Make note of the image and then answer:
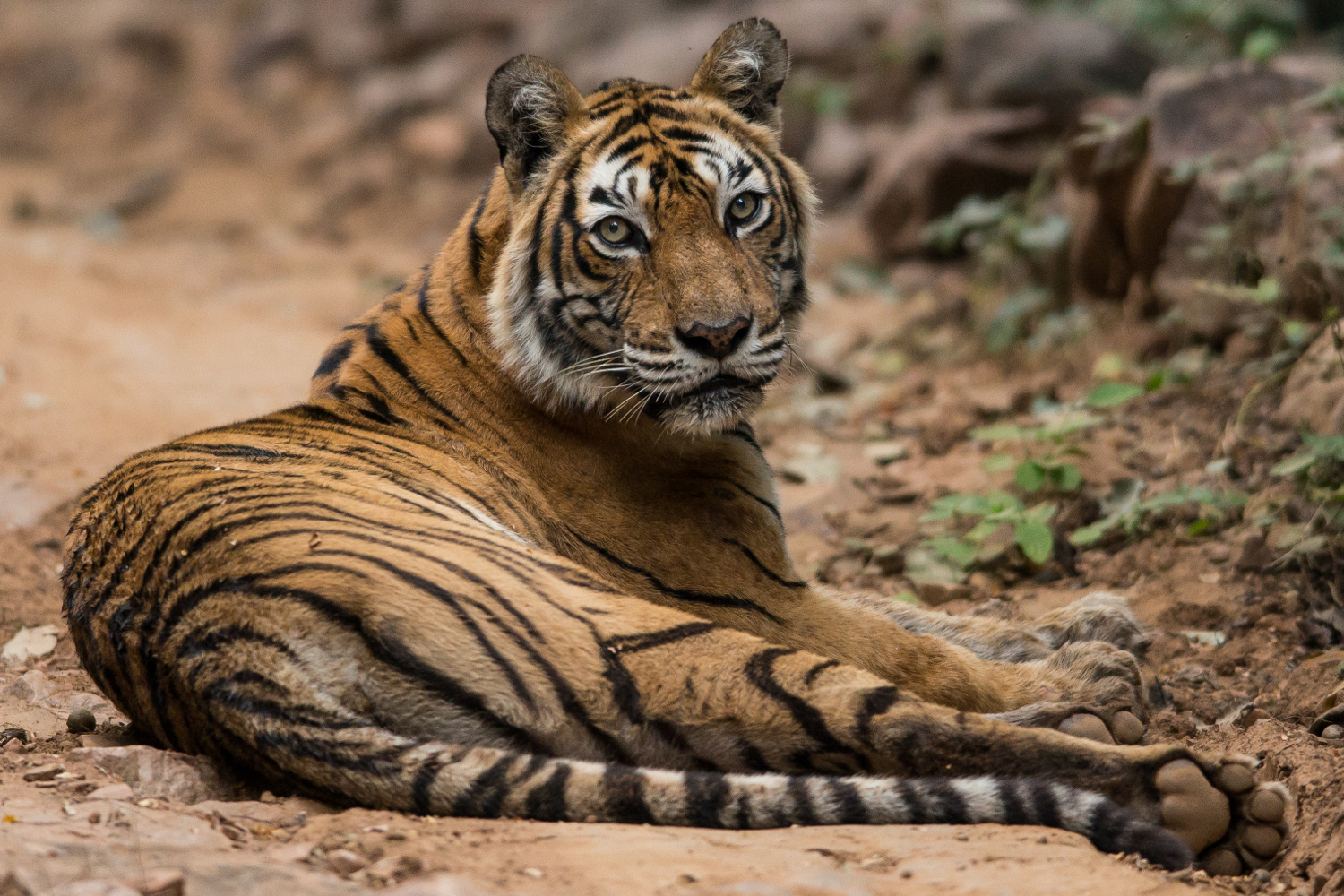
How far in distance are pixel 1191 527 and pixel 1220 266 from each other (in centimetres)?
180

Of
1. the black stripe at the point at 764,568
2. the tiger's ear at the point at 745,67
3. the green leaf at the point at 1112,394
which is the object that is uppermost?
the tiger's ear at the point at 745,67

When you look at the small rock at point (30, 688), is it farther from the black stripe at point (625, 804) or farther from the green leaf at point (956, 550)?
the green leaf at point (956, 550)

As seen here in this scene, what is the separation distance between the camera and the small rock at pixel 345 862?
2.18m

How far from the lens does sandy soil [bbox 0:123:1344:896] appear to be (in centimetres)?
220

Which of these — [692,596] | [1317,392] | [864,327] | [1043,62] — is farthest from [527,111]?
[1043,62]

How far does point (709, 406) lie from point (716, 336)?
199mm

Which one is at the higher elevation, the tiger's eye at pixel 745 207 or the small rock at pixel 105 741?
the tiger's eye at pixel 745 207

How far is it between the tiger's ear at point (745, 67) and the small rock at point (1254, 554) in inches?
74.3

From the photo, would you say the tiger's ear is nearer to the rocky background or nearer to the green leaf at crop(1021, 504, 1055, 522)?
the rocky background

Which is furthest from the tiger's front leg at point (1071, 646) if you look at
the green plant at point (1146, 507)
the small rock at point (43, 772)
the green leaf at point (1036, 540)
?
the small rock at point (43, 772)

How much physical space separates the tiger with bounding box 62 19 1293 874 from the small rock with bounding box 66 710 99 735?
0.70ft

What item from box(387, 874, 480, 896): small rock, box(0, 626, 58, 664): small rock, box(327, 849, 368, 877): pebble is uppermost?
box(387, 874, 480, 896): small rock

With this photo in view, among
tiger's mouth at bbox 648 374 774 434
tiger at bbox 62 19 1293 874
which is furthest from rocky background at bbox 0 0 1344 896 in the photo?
tiger's mouth at bbox 648 374 774 434

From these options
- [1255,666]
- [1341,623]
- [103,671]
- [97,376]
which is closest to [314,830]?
[103,671]
